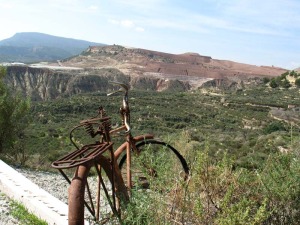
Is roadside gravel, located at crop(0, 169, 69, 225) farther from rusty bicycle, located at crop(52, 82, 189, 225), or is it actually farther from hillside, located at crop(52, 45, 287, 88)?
hillside, located at crop(52, 45, 287, 88)

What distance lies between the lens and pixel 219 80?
105 meters

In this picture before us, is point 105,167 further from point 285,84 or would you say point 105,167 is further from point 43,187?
point 285,84

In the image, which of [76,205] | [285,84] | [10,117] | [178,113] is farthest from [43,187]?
[285,84]

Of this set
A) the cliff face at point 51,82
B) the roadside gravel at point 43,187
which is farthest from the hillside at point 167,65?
the roadside gravel at point 43,187

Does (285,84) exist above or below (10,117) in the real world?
below

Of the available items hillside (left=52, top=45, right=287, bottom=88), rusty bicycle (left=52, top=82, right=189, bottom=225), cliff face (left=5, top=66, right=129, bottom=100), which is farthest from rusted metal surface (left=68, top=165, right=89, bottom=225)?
hillside (left=52, top=45, right=287, bottom=88)

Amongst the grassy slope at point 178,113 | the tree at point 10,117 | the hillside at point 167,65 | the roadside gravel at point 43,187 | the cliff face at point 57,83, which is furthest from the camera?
the hillside at point 167,65

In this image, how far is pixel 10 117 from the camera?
36.2 ft

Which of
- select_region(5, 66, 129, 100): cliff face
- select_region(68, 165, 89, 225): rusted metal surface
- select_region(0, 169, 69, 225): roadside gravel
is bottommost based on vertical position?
select_region(5, 66, 129, 100): cliff face

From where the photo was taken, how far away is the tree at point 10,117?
10906mm

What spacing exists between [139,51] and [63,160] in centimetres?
13277

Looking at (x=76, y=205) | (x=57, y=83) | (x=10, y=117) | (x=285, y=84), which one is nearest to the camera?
(x=76, y=205)

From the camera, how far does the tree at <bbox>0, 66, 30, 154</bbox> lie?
10906 millimetres

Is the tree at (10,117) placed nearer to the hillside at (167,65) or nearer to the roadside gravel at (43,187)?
the roadside gravel at (43,187)
